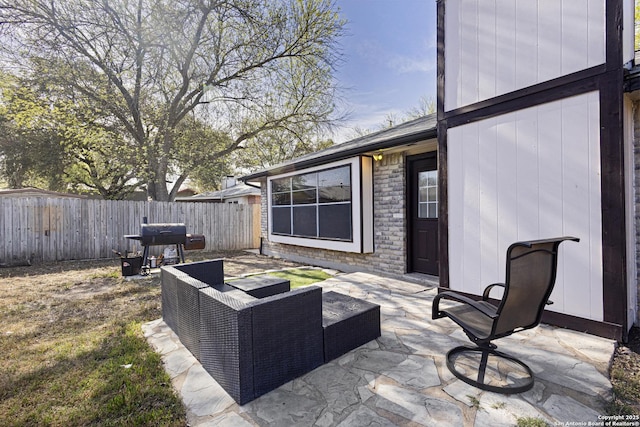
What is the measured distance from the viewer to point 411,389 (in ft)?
7.17

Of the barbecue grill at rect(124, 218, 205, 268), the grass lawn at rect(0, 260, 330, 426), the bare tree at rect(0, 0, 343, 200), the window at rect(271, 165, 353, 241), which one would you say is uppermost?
the bare tree at rect(0, 0, 343, 200)

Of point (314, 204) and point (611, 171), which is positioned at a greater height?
point (611, 171)

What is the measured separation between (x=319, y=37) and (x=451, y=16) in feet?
29.9

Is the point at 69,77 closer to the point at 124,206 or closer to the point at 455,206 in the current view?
the point at 124,206

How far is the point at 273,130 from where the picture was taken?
15789mm

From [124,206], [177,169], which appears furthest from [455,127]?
[177,169]

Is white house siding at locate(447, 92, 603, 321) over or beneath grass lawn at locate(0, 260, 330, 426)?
over

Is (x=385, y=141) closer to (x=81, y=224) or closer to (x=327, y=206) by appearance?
(x=327, y=206)

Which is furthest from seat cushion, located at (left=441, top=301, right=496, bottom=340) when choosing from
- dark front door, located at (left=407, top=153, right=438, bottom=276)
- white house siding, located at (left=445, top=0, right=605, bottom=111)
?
dark front door, located at (left=407, top=153, right=438, bottom=276)

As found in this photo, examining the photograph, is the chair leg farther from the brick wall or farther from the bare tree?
the bare tree

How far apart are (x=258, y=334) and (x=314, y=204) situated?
534 cm

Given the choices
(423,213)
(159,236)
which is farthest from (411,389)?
(159,236)

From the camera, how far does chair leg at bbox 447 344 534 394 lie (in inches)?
85.2

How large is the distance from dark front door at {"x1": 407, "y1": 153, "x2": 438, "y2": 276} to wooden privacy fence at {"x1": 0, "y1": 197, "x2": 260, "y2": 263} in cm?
807
